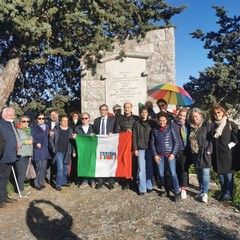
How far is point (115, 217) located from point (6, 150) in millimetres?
2501

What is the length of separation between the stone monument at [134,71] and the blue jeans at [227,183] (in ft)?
13.9

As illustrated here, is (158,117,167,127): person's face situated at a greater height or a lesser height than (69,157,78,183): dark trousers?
greater

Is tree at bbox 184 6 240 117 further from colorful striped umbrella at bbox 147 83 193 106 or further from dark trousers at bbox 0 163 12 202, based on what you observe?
dark trousers at bbox 0 163 12 202

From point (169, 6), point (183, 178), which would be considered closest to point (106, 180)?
point (183, 178)

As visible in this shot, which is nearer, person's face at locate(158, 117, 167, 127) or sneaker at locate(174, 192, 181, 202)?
sneaker at locate(174, 192, 181, 202)

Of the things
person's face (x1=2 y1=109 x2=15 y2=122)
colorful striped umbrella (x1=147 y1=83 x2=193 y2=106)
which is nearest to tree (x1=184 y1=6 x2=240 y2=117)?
colorful striped umbrella (x1=147 y1=83 x2=193 y2=106)

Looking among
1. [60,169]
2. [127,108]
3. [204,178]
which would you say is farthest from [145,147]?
[60,169]

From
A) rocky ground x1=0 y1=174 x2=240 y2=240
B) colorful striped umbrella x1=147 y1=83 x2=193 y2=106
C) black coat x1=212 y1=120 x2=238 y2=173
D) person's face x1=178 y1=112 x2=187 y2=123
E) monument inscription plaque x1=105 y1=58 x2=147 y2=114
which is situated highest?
monument inscription plaque x1=105 y1=58 x2=147 y2=114

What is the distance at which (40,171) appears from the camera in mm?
6660

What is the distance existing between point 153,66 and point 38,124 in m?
4.56

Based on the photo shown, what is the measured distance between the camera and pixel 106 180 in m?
6.98

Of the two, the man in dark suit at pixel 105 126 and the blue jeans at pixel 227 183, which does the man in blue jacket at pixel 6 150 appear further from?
the blue jeans at pixel 227 183

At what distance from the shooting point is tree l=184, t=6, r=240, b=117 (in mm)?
12820

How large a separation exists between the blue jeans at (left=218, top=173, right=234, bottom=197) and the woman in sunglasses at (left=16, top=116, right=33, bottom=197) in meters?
3.95
